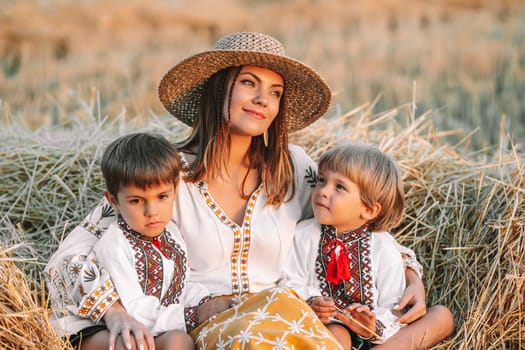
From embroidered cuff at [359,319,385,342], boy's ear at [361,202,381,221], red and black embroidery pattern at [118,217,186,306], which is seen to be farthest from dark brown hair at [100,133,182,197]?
embroidered cuff at [359,319,385,342]

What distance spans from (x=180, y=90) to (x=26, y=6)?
7312 millimetres

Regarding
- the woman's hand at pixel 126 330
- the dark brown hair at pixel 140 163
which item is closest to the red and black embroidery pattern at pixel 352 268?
the dark brown hair at pixel 140 163

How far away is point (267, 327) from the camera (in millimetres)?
2660

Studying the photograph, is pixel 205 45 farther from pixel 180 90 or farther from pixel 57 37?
pixel 180 90

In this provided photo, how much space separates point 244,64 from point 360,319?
3.97ft

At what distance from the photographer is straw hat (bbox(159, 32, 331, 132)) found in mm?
3211

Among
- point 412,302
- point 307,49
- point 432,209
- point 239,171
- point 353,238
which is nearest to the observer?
point 412,302

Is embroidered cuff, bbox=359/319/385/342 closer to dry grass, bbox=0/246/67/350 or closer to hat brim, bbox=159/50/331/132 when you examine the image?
hat brim, bbox=159/50/331/132

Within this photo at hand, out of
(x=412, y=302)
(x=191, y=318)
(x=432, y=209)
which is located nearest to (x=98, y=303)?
(x=191, y=318)

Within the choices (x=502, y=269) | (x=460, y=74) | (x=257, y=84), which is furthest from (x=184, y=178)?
(x=460, y=74)

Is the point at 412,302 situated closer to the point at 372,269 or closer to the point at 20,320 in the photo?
the point at 372,269

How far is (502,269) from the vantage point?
11.3 ft

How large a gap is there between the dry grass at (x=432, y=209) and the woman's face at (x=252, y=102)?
92 cm

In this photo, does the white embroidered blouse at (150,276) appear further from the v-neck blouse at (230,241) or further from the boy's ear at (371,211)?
the boy's ear at (371,211)
